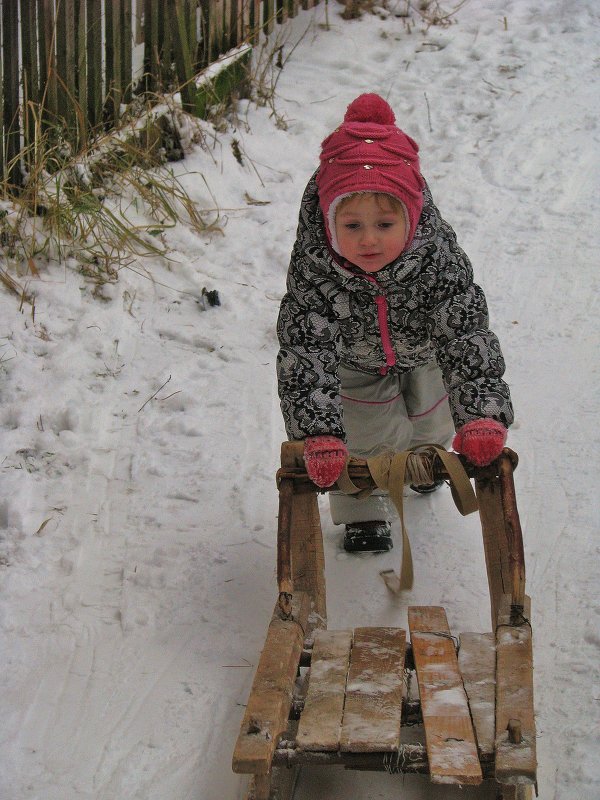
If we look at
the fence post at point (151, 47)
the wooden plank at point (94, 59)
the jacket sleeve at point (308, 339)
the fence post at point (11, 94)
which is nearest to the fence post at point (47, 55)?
the fence post at point (11, 94)

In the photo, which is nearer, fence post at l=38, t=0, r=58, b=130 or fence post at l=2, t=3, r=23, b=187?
fence post at l=2, t=3, r=23, b=187

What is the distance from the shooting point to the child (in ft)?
7.15

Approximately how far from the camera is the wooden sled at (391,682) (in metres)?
1.74

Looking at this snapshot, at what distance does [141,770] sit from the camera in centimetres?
200

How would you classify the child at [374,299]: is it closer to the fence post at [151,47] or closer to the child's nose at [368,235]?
the child's nose at [368,235]

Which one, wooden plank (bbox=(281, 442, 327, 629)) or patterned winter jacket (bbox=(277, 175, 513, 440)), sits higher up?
patterned winter jacket (bbox=(277, 175, 513, 440))

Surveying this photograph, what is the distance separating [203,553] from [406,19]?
161 inches

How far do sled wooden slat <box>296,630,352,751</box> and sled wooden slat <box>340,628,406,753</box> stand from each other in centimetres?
2

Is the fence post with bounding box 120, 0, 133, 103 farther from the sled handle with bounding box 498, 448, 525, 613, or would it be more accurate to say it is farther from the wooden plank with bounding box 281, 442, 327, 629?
the sled handle with bounding box 498, 448, 525, 613

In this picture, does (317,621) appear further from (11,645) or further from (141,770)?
(11,645)

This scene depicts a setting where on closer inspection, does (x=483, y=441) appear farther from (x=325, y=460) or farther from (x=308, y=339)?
(x=308, y=339)

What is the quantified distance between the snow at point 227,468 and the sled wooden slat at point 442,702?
168 millimetres

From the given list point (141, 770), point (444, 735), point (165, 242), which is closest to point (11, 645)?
point (141, 770)

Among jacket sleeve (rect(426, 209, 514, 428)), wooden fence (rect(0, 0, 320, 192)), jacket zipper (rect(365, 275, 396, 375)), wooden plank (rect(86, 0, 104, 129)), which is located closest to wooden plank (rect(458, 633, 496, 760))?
jacket sleeve (rect(426, 209, 514, 428))
